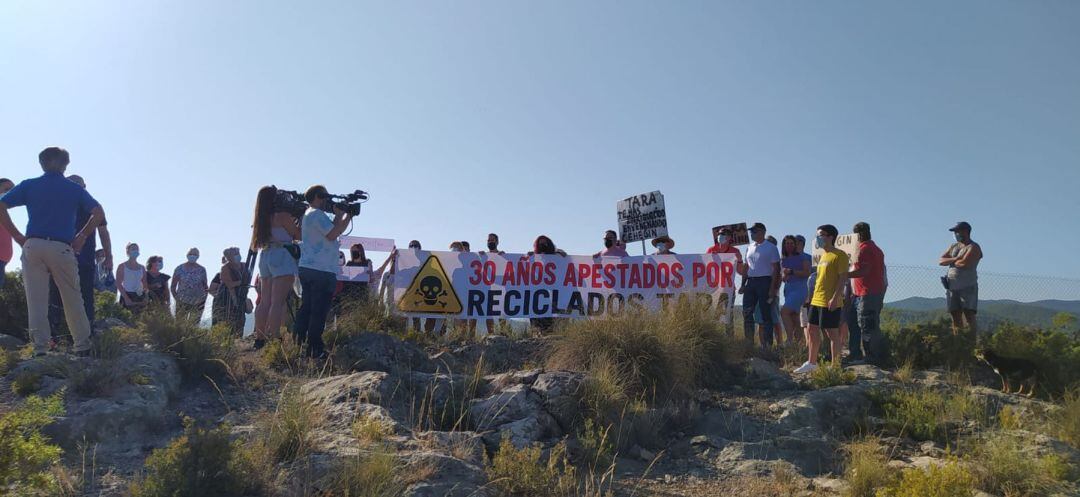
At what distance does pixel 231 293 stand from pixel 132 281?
100 inches

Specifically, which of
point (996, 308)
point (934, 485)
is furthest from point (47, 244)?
point (996, 308)

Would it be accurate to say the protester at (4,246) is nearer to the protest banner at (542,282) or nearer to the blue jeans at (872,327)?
the protest banner at (542,282)

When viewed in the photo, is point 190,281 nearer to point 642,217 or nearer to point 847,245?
point 642,217

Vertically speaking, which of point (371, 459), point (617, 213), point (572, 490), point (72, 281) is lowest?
point (572, 490)

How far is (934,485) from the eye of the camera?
4.58 metres

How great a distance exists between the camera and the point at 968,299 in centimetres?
967

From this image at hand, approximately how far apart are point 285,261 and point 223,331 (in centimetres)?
89

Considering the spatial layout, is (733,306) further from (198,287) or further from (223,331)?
(198,287)

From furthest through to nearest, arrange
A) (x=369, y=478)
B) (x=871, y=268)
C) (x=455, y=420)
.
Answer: (x=871, y=268)
(x=455, y=420)
(x=369, y=478)

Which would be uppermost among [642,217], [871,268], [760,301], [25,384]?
[642,217]

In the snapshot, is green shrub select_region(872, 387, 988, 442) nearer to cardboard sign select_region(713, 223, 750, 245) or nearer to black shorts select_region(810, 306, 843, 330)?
black shorts select_region(810, 306, 843, 330)

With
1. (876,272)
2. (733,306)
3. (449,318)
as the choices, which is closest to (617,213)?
(733,306)

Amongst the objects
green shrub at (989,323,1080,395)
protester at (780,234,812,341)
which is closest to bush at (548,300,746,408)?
protester at (780,234,812,341)

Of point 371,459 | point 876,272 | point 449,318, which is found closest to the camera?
point 371,459
